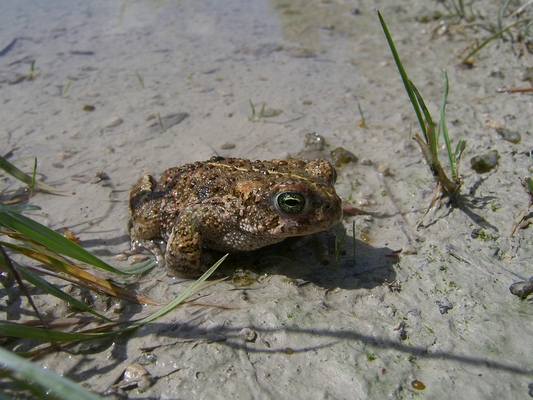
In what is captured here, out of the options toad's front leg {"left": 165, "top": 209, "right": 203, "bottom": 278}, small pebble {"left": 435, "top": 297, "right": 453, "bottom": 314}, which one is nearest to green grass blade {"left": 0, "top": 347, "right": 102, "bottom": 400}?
toad's front leg {"left": 165, "top": 209, "right": 203, "bottom": 278}

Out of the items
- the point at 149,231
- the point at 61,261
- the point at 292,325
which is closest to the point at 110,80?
the point at 149,231

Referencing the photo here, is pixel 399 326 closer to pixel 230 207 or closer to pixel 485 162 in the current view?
pixel 230 207

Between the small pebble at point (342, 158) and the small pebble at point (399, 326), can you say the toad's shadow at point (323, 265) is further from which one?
the small pebble at point (342, 158)

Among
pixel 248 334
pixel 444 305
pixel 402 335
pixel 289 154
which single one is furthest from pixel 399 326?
pixel 289 154

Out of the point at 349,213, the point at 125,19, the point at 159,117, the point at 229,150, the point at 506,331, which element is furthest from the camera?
the point at 125,19

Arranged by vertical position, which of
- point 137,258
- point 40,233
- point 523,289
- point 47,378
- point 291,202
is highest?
point 47,378

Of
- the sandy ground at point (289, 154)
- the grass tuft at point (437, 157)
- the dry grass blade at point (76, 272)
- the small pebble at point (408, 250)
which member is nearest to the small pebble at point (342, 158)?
the sandy ground at point (289, 154)

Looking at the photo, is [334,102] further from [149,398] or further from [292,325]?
[149,398]
